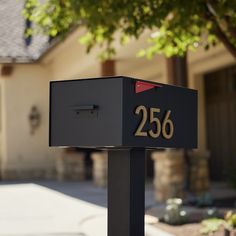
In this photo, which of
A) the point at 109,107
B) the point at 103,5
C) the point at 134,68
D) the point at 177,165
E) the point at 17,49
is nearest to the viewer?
the point at 109,107

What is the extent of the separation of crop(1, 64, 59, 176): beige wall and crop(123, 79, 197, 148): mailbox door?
13.7 metres

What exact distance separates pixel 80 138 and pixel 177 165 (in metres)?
6.81

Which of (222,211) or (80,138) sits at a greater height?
(80,138)

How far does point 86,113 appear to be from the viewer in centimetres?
293

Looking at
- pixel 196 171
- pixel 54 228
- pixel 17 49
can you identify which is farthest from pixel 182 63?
pixel 17 49

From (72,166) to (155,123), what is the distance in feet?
42.4

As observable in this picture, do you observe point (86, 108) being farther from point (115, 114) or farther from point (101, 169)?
point (101, 169)

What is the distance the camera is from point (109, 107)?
2.87m

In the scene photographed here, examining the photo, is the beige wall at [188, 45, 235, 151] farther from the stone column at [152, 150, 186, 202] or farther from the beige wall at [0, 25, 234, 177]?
the stone column at [152, 150, 186, 202]

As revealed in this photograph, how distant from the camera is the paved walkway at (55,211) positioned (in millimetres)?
6910

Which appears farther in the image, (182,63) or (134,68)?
(134,68)

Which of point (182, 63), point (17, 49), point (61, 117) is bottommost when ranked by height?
point (61, 117)

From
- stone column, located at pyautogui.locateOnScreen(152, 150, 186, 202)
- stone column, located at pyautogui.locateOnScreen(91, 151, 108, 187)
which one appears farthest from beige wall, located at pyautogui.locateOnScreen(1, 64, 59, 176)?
stone column, located at pyautogui.locateOnScreen(152, 150, 186, 202)

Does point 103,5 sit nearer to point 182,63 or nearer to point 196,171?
point 182,63
